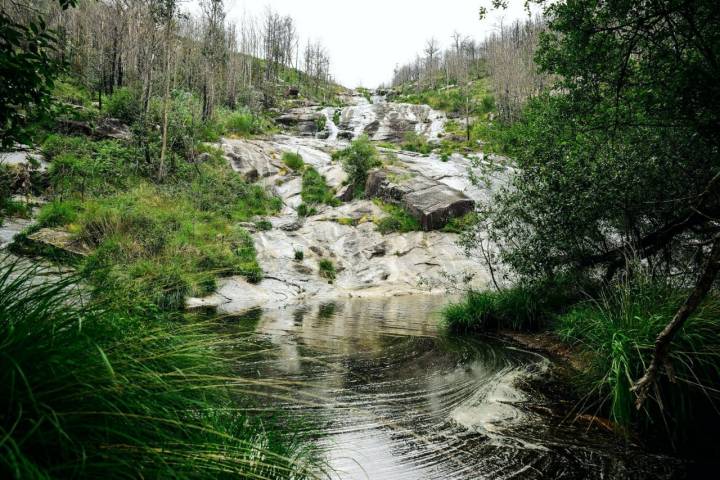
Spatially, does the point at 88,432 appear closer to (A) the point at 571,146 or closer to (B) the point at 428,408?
(B) the point at 428,408

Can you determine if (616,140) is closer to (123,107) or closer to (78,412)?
(78,412)

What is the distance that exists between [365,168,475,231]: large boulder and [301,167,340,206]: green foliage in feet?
7.79

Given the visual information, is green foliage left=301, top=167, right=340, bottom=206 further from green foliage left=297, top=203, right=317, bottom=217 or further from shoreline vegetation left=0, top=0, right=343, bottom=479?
green foliage left=297, top=203, right=317, bottom=217

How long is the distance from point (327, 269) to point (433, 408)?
553 inches

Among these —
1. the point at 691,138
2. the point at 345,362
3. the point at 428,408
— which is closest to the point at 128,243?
the point at 345,362

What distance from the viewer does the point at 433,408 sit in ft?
16.9

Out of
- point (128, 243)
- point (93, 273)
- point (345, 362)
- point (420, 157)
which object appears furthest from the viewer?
point (420, 157)

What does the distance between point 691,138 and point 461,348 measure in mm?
5179

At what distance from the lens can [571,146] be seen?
8055mm

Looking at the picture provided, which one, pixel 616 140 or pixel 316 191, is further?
pixel 316 191

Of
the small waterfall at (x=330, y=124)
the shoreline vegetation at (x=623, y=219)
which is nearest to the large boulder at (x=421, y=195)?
the shoreline vegetation at (x=623, y=219)

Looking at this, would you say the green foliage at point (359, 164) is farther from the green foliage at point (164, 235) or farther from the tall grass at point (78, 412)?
the tall grass at point (78, 412)

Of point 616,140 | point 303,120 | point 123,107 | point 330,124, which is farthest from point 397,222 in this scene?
point 303,120

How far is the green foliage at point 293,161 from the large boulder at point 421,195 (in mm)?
5188
